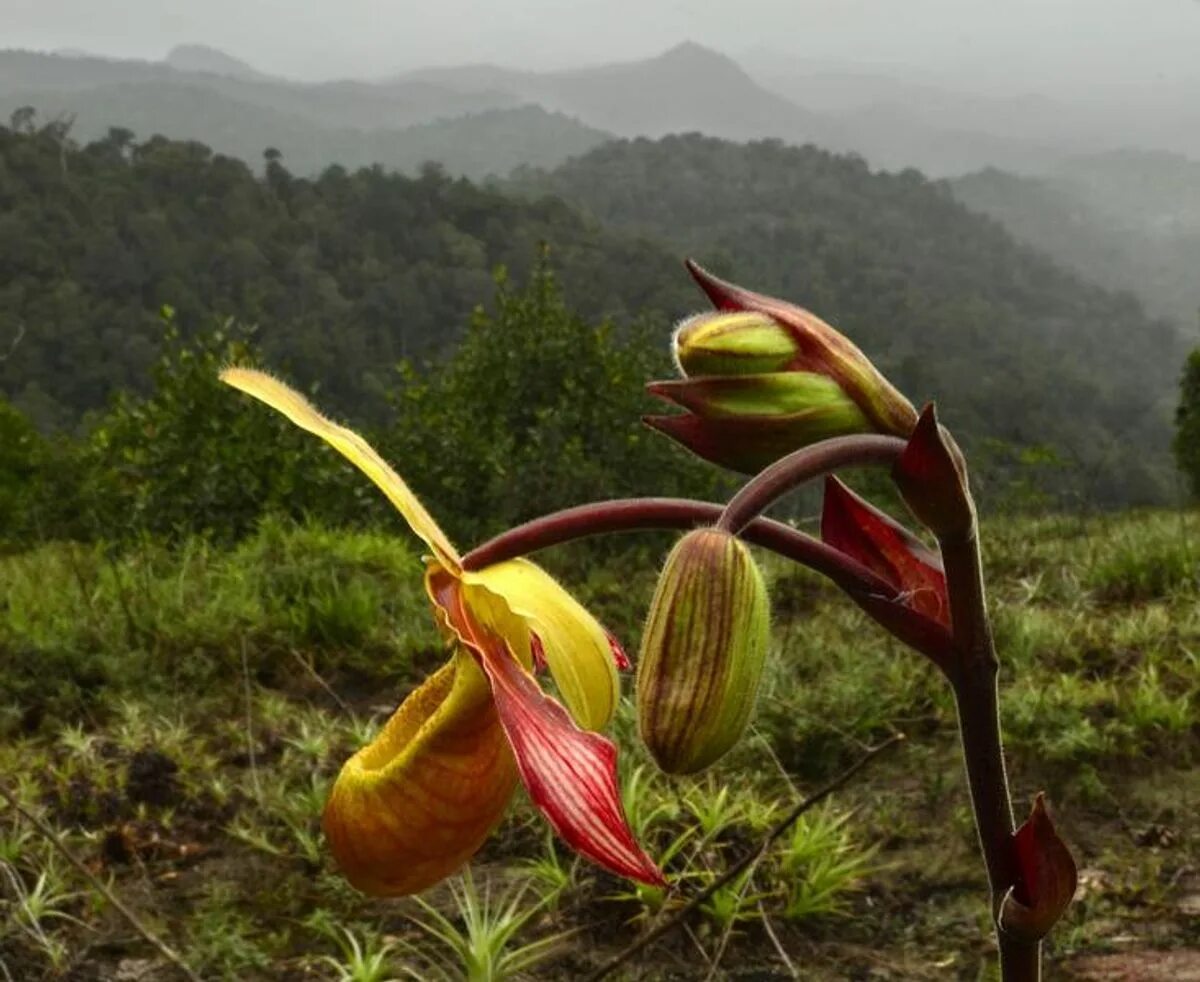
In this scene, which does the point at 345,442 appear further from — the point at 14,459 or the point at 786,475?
the point at 14,459

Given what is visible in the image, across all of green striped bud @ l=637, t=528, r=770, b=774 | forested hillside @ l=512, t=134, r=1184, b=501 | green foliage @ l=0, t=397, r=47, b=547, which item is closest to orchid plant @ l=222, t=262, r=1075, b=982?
green striped bud @ l=637, t=528, r=770, b=774

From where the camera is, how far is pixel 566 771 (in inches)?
30.9

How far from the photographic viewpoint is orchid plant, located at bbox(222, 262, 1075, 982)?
80cm

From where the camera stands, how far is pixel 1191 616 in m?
3.33

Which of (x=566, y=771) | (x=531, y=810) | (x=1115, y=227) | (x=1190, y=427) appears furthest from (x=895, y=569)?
(x=1115, y=227)

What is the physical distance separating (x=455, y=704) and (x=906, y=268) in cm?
7845

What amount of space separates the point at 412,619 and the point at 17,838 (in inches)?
59.1

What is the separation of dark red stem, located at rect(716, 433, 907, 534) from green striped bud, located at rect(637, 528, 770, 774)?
0.01m

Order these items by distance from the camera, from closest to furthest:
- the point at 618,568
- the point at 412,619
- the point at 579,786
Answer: the point at 579,786 < the point at 412,619 < the point at 618,568

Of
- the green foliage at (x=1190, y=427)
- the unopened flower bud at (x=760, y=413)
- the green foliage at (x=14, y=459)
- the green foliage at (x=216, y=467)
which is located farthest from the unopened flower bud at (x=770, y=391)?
the green foliage at (x=1190, y=427)

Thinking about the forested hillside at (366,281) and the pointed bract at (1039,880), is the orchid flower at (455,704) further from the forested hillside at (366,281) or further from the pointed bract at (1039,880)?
A: the forested hillside at (366,281)

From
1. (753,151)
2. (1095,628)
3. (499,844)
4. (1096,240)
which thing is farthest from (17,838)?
(1096,240)

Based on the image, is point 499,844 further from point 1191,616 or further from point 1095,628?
point 1191,616

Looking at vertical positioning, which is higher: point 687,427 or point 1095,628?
point 687,427
